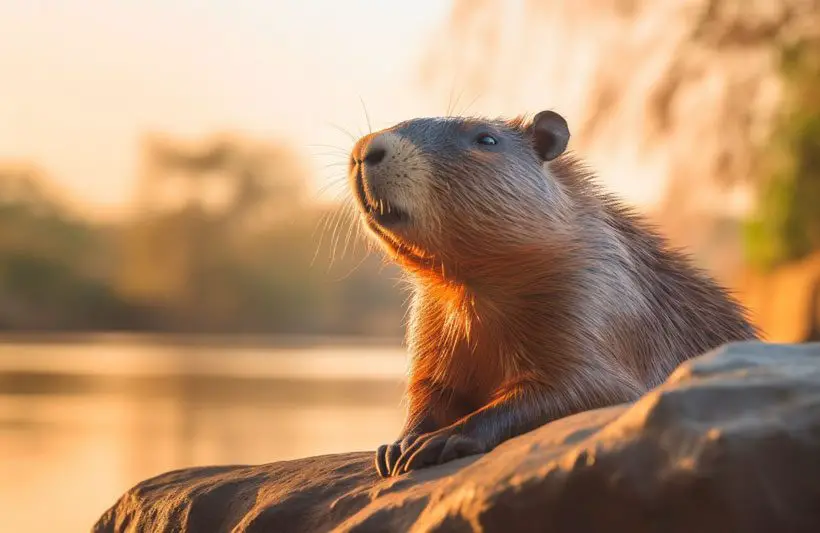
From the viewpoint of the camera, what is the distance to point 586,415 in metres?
2.89

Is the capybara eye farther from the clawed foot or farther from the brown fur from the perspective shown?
the clawed foot

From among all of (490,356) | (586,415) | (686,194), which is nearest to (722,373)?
(586,415)

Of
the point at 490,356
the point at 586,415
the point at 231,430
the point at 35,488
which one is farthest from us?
the point at 231,430

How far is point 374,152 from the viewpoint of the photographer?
399 cm

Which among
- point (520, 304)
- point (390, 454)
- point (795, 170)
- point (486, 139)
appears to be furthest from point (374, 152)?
point (795, 170)

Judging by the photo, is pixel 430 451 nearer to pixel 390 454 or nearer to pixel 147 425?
pixel 390 454

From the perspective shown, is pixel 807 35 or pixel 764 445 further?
pixel 807 35

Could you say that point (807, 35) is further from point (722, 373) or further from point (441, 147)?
→ point (722, 373)

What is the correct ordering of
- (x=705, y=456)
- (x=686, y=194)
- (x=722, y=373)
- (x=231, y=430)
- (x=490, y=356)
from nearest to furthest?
(x=705, y=456) < (x=722, y=373) < (x=490, y=356) < (x=231, y=430) < (x=686, y=194)

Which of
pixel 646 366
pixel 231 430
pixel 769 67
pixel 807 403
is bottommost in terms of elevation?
pixel 231 430

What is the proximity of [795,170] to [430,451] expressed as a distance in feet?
Result: 44.3

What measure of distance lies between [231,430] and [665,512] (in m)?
10.4

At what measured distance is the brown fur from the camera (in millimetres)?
3922

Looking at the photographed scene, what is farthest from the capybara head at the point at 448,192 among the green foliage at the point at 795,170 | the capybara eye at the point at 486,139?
the green foliage at the point at 795,170
